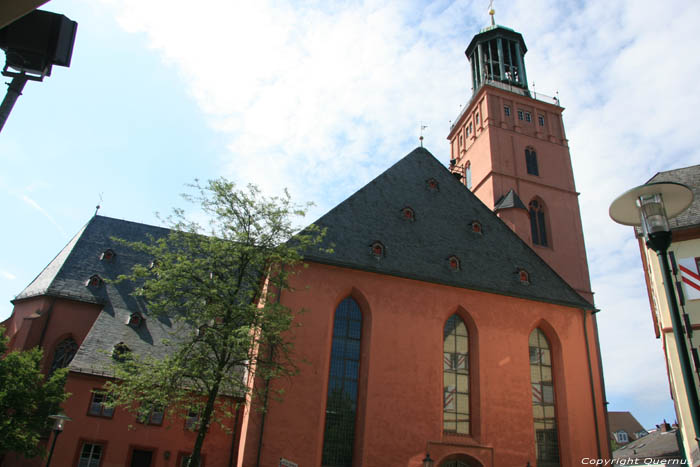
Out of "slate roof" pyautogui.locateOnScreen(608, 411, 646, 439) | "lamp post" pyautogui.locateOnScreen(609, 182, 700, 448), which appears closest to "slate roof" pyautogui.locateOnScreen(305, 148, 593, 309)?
"lamp post" pyautogui.locateOnScreen(609, 182, 700, 448)

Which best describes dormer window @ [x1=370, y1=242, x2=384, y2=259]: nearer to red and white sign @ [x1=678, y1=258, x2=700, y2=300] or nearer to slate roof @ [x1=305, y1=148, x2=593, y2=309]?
slate roof @ [x1=305, y1=148, x2=593, y2=309]

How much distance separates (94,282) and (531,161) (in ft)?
66.2

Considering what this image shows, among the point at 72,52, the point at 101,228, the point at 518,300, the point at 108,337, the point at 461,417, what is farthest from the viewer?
the point at 101,228

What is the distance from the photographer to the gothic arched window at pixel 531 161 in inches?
937

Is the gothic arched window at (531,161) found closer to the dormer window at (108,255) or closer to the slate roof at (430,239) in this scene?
the slate roof at (430,239)

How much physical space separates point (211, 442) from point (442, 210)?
10891mm

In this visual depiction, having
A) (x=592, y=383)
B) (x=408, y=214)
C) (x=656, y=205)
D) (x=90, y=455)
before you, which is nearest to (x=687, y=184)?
(x=592, y=383)

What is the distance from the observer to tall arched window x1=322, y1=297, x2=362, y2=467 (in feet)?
41.3

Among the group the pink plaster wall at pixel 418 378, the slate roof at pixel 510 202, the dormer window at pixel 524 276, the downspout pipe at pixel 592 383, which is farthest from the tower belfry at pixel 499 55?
the pink plaster wall at pixel 418 378

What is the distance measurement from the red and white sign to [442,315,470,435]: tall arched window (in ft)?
18.4

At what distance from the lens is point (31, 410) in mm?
15938

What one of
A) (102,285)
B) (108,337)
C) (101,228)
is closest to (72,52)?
(108,337)

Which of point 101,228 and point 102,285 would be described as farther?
point 101,228

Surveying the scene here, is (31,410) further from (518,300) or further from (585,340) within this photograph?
(585,340)
